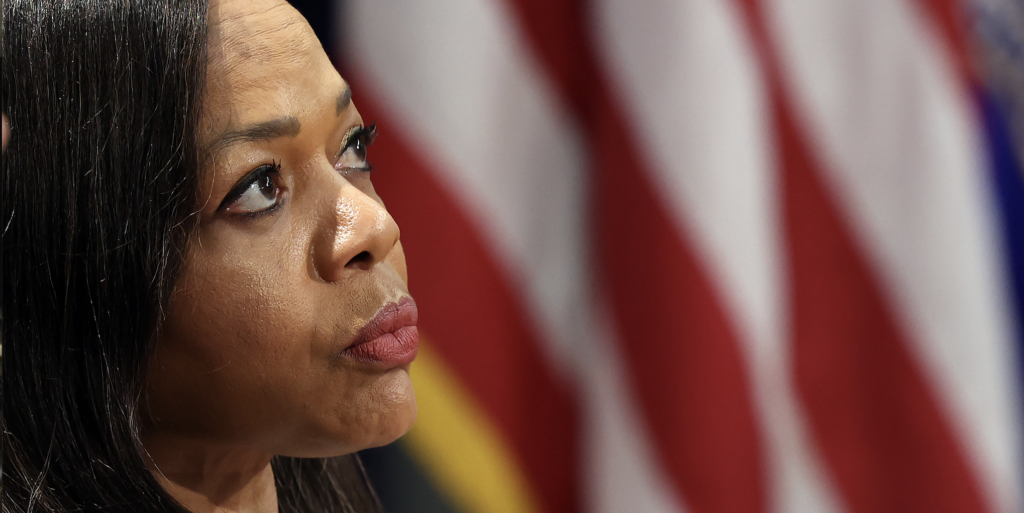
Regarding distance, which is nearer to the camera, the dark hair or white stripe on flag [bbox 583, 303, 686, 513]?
the dark hair

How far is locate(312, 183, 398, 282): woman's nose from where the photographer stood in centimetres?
48

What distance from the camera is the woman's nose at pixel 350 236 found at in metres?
0.48

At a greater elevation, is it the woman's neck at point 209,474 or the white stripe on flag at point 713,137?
the white stripe on flag at point 713,137

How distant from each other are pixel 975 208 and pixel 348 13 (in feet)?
2.32

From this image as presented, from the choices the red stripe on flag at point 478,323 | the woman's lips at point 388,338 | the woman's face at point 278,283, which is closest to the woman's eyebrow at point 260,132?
the woman's face at point 278,283

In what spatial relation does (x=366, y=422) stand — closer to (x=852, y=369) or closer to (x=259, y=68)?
(x=259, y=68)

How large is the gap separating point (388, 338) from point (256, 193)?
0.10 metres

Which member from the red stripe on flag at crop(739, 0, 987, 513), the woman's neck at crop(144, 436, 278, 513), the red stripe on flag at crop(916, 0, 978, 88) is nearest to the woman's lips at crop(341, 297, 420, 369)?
the woman's neck at crop(144, 436, 278, 513)

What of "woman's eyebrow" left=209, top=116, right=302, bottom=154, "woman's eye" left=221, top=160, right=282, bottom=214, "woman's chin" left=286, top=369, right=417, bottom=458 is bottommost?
"woman's chin" left=286, top=369, right=417, bottom=458

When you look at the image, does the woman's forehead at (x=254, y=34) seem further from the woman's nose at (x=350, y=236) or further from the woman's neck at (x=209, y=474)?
the woman's neck at (x=209, y=474)

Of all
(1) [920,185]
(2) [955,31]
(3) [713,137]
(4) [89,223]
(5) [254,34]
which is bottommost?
(4) [89,223]

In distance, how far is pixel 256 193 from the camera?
0.48m

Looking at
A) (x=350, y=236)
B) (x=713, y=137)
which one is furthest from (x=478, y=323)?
(x=350, y=236)

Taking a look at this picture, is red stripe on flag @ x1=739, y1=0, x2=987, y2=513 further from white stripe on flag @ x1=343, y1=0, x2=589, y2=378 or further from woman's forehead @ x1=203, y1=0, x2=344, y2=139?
woman's forehead @ x1=203, y1=0, x2=344, y2=139
